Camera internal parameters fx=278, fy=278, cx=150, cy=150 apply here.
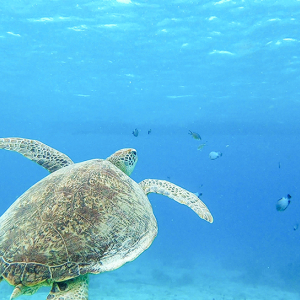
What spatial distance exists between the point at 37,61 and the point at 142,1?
40.2 ft

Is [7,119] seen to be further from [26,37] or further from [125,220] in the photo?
[125,220]

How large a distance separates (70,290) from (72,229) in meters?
0.68

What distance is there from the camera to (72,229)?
3.23 meters

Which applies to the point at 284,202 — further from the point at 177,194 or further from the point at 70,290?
the point at 70,290

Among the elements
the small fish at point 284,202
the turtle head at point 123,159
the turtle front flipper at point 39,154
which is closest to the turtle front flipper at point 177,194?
the turtle head at point 123,159

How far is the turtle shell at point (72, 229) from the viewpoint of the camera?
119 inches

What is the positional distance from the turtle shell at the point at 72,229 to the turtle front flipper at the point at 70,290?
0.20m

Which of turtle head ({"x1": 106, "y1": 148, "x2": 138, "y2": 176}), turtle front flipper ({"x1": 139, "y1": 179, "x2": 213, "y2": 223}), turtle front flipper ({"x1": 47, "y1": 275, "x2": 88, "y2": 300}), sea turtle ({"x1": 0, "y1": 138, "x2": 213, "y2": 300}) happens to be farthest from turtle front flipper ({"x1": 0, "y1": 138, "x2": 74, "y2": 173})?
turtle front flipper ({"x1": 47, "y1": 275, "x2": 88, "y2": 300})

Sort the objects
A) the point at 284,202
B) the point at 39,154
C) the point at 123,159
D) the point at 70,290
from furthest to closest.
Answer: the point at 284,202, the point at 39,154, the point at 123,159, the point at 70,290

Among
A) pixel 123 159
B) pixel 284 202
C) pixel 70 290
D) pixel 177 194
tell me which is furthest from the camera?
pixel 284 202

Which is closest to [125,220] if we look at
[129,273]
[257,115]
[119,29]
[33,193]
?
[33,193]

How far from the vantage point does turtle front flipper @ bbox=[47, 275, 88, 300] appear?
3.08 metres

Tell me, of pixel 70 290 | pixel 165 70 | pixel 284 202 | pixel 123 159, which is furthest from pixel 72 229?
pixel 165 70

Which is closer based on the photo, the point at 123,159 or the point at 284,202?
the point at 123,159
